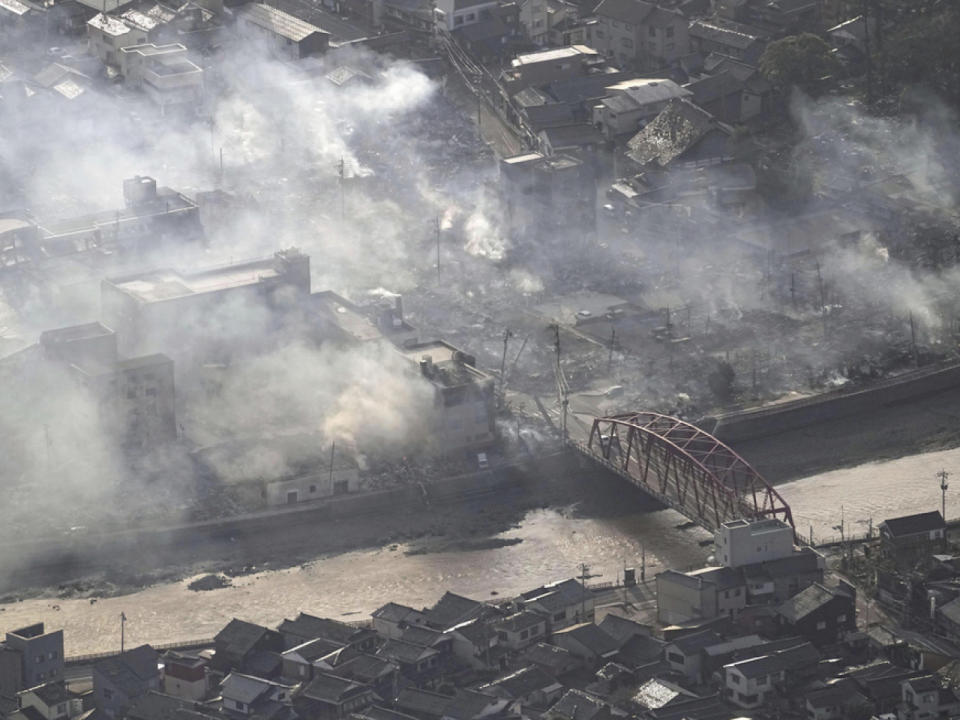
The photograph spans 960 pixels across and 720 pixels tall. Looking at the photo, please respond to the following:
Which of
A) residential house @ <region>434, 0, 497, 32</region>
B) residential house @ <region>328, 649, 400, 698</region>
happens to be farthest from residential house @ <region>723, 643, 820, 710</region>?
residential house @ <region>434, 0, 497, 32</region>

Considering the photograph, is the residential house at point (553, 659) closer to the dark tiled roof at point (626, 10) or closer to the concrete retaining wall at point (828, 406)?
the concrete retaining wall at point (828, 406)

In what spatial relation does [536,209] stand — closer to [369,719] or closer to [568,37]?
[568,37]

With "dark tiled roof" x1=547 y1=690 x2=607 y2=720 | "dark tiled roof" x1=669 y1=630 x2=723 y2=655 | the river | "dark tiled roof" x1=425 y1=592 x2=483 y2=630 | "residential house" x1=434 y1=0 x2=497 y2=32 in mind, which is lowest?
the river

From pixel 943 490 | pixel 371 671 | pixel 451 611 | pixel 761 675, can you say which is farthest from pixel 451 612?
pixel 943 490

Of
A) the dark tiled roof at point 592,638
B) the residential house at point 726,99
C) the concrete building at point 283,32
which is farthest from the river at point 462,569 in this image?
the concrete building at point 283,32

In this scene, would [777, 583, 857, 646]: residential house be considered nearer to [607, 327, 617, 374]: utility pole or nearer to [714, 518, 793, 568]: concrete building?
[714, 518, 793, 568]: concrete building

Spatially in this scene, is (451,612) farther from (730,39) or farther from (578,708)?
(730,39)

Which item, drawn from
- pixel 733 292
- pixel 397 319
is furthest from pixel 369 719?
pixel 733 292
